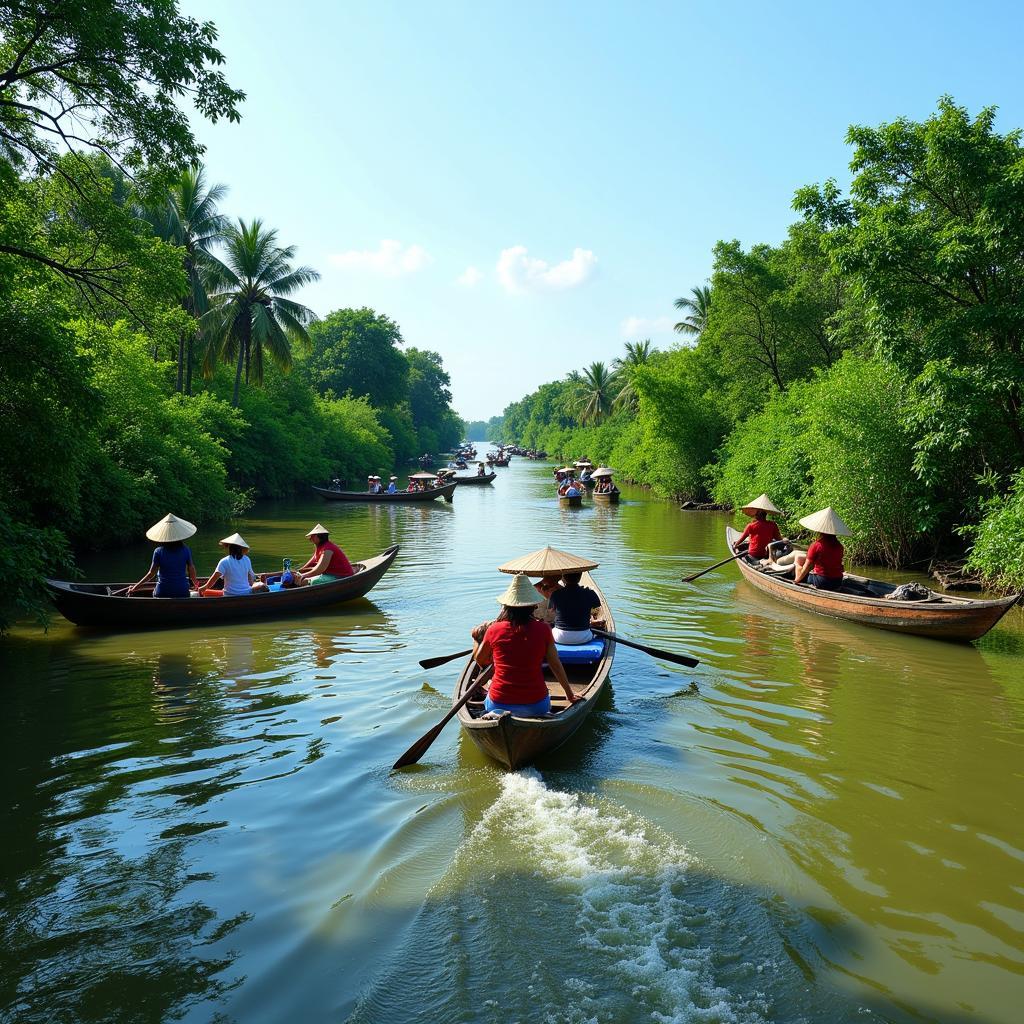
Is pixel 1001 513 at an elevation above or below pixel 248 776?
above

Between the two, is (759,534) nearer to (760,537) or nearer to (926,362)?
(760,537)

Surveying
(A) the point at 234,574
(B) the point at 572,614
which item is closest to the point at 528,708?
(B) the point at 572,614

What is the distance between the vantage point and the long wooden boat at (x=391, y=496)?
1281 inches

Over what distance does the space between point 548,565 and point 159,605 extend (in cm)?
608

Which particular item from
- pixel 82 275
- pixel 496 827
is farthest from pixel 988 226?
pixel 82 275

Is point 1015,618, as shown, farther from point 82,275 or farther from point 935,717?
point 82,275

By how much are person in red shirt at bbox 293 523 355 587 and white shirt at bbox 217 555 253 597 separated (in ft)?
3.66

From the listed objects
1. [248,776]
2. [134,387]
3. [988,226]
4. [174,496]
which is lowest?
[248,776]

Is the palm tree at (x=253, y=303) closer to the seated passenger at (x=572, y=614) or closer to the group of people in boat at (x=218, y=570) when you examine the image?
the group of people in boat at (x=218, y=570)

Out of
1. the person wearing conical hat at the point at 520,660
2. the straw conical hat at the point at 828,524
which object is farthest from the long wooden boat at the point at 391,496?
the person wearing conical hat at the point at 520,660

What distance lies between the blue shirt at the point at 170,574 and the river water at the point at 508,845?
1.36 meters

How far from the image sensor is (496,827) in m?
5.11

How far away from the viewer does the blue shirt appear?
10.9 meters

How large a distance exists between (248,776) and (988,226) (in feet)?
43.4
